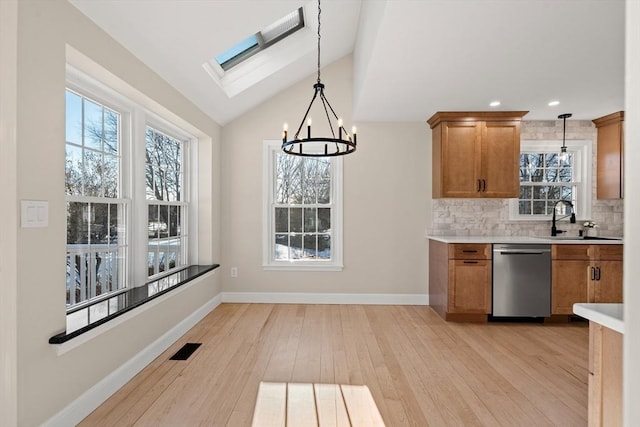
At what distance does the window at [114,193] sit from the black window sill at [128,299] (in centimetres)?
6

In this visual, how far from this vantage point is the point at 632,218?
2.41 ft

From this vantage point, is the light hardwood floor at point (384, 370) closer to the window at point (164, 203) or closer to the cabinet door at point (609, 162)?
the window at point (164, 203)

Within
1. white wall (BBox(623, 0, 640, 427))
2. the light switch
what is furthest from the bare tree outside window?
white wall (BBox(623, 0, 640, 427))

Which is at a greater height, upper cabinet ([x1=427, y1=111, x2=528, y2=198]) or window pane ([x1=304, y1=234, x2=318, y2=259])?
upper cabinet ([x1=427, y1=111, x2=528, y2=198])

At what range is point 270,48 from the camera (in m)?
3.77

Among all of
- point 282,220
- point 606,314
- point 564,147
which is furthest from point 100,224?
point 564,147

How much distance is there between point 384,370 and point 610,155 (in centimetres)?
407

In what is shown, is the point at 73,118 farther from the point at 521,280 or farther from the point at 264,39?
the point at 521,280

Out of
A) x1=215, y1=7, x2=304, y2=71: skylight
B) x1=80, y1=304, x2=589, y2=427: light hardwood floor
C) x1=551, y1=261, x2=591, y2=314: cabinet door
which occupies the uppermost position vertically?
x1=215, y1=7, x2=304, y2=71: skylight

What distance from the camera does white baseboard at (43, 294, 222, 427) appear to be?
188 centimetres

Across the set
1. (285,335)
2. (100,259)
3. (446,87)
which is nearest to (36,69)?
(100,259)

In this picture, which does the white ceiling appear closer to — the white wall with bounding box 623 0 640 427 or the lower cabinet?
the white wall with bounding box 623 0 640 427

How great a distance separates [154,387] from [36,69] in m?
2.05

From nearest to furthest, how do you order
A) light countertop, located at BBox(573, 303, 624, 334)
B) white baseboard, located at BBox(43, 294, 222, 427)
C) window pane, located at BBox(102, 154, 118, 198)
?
light countertop, located at BBox(573, 303, 624, 334)
white baseboard, located at BBox(43, 294, 222, 427)
window pane, located at BBox(102, 154, 118, 198)
